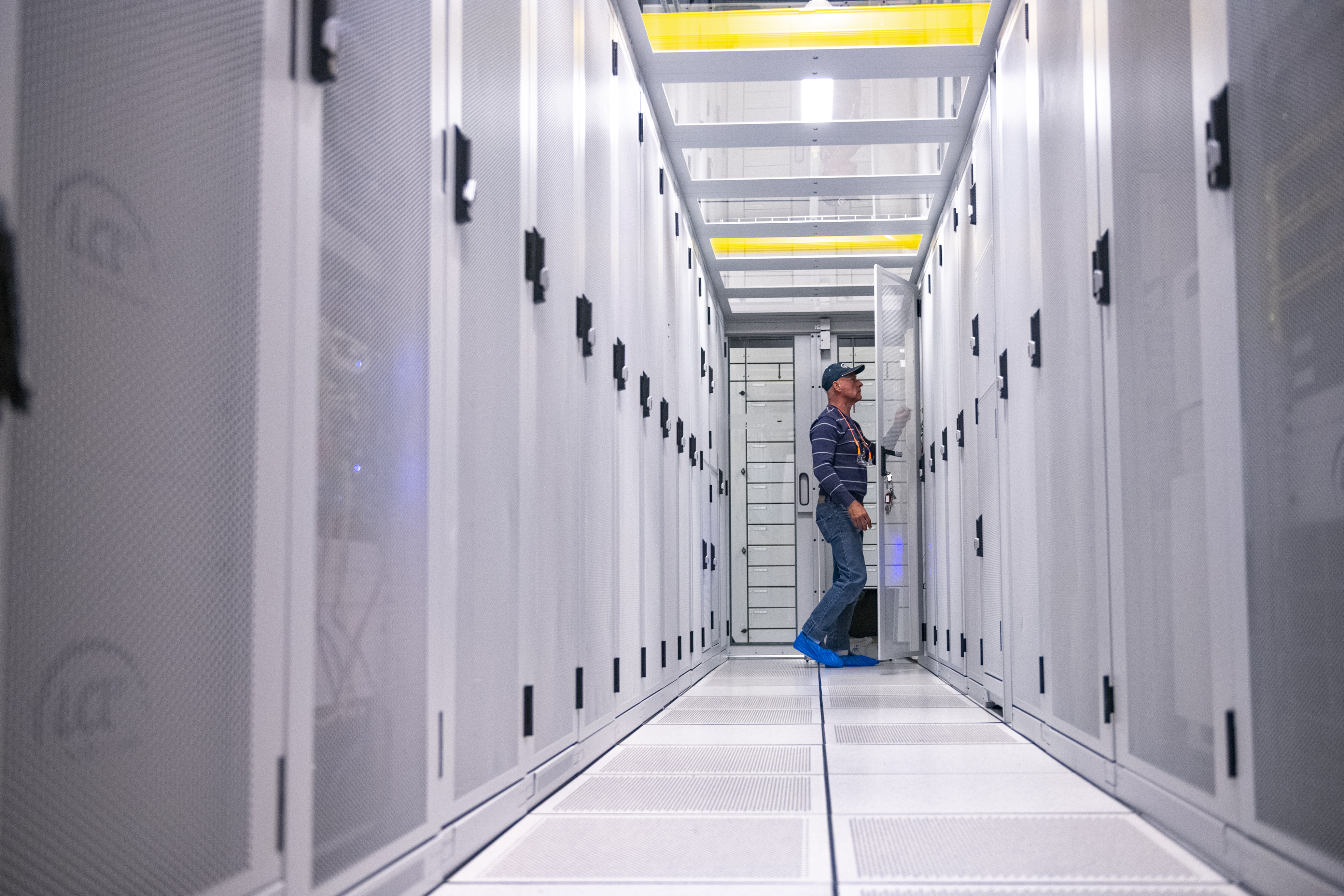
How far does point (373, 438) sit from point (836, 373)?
5.36 meters

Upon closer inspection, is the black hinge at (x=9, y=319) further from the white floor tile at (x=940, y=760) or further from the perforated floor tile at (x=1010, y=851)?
the white floor tile at (x=940, y=760)

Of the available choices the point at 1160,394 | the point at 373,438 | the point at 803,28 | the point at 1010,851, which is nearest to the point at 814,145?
the point at 803,28

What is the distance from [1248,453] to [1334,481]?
0.27 meters

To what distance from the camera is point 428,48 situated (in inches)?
73.5

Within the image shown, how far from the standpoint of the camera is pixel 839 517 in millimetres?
6305

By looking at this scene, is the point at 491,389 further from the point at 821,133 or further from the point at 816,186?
the point at 816,186

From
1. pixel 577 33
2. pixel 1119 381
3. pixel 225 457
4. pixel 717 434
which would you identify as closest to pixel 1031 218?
pixel 1119 381

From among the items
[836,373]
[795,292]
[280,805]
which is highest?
[795,292]

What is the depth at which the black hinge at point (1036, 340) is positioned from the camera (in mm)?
3309

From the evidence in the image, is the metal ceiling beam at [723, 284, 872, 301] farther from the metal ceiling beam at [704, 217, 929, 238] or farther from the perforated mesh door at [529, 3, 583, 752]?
the perforated mesh door at [529, 3, 583, 752]

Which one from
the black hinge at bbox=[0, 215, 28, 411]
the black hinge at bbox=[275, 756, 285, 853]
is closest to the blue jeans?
the black hinge at bbox=[275, 756, 285, 853]

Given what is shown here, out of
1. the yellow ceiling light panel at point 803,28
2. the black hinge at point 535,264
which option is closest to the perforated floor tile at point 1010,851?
the black hinge at point 535,264

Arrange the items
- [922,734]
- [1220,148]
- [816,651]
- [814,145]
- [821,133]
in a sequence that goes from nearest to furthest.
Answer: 1. [1220,148]
2. [922,734]
3. [821,133]
4. [814,145]
5. [816,651]

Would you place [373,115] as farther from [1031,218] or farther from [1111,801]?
[1031,218]
